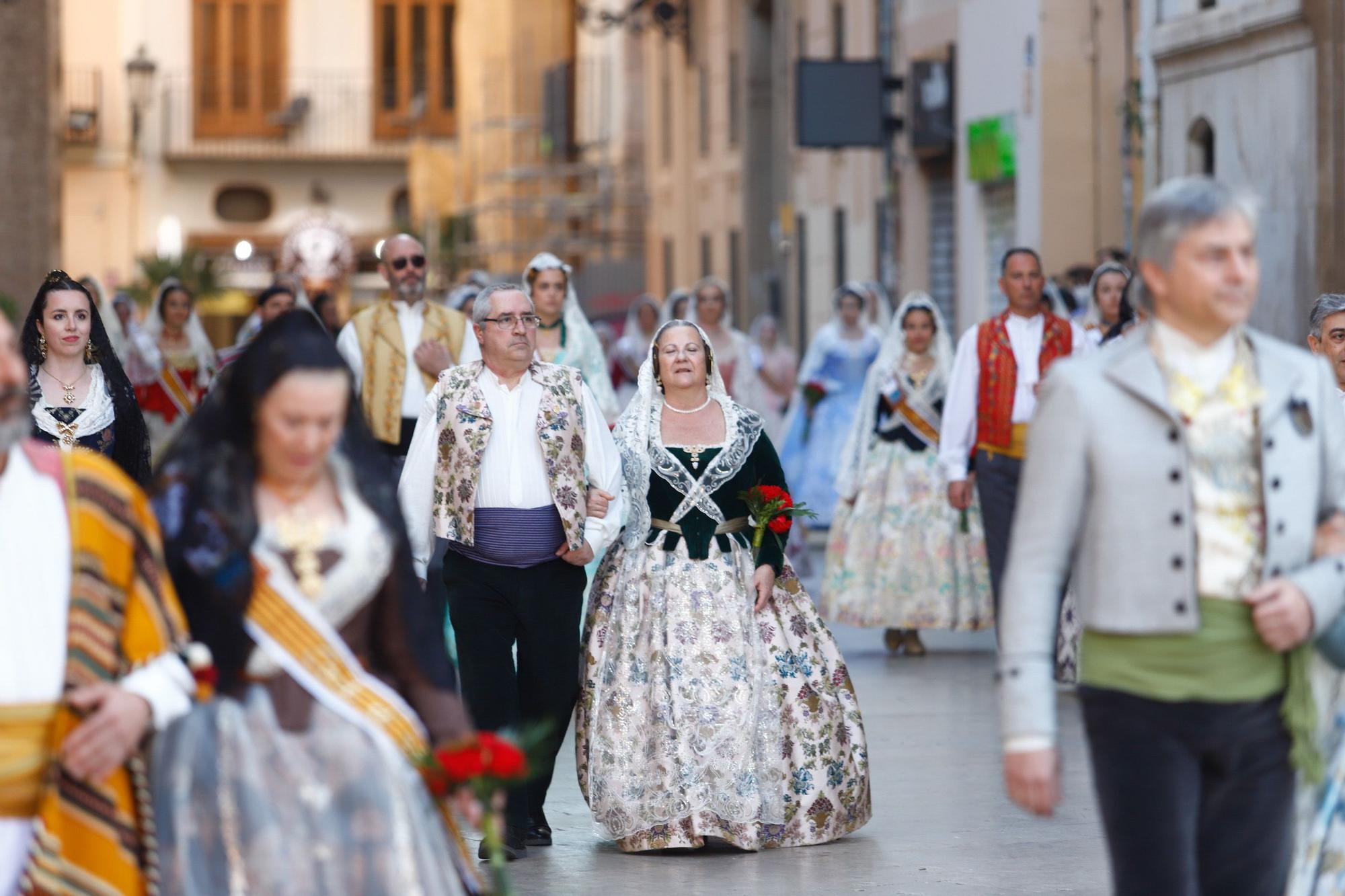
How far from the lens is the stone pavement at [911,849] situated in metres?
7.29

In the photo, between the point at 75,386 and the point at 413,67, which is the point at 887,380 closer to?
the point at 75,386

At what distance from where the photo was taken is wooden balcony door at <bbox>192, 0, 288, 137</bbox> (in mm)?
51438

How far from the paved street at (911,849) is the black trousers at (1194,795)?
2736mm

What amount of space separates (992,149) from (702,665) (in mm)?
14274

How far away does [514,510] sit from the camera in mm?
7602

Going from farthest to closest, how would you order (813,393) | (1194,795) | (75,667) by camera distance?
(813,393) → (1194,795) → (75,667)

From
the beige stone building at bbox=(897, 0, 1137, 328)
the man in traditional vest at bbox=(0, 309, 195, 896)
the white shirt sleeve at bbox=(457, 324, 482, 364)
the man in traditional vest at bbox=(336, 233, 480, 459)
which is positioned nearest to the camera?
the man in traditional vest at bbox=(0, 309, 195, 896)

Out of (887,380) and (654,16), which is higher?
(654,16)

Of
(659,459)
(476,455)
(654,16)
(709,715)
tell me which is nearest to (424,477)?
(476,455)

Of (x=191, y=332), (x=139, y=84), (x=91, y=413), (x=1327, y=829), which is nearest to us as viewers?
(x=1327, y=829)

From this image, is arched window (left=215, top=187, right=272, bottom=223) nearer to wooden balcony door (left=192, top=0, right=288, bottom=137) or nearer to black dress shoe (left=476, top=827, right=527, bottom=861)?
wooden balcony door (left=192, top=0, right=288, bottom=137)

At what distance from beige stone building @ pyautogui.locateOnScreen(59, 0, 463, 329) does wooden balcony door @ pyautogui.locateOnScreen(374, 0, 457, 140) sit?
1.2 inches

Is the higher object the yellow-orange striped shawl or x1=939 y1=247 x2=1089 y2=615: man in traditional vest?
x1=939 y1=247 x2=1089 y2=615: man in traditional vest

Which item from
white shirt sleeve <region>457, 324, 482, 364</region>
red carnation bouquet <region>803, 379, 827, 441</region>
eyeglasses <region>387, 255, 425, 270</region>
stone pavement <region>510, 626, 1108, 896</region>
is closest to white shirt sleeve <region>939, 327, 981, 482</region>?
stone pavement <region>510, 626, 1108, 896</region>
